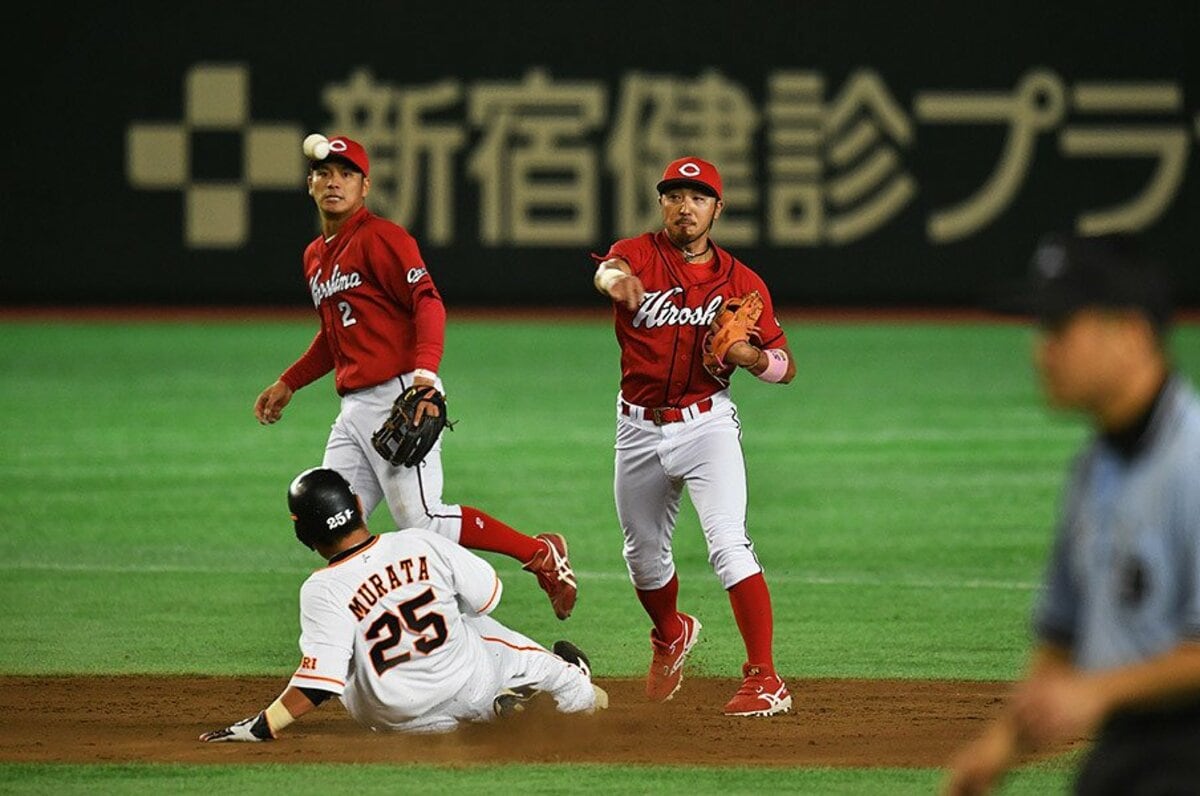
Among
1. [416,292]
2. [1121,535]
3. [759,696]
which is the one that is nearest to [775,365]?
[759,696]

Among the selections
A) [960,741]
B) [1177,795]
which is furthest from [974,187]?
[1177,795]

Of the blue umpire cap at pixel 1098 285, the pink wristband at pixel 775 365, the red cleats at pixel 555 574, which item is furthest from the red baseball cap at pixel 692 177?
the blue umpire cap at pixel 1098 285

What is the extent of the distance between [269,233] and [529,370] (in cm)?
508

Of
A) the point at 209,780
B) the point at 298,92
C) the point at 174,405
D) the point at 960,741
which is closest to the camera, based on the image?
the point at 209,780

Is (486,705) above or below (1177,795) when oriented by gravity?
below

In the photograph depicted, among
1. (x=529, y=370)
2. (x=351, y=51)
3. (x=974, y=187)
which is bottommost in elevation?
(x=529, y=370)

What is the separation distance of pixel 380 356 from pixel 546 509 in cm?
444

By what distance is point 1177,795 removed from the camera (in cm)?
347

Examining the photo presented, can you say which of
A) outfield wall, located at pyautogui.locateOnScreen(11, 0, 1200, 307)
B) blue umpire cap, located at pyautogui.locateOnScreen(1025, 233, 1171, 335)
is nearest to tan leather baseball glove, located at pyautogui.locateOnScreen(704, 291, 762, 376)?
blue umpire cap, located at pyautogui.locateOnScreen(1025, 233, 1171, 335)

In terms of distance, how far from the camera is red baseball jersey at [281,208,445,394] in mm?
8125

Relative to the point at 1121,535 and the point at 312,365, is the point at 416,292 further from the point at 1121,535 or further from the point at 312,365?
the point at 1121,535

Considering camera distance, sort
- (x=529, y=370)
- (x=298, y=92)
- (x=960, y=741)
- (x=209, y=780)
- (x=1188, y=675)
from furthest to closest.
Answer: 1. (x=298, y=92)
2. (x=529, y=370)
3. (x=960, y=741)
4. (x=209, y=780)
5. (x=1188, y=675)

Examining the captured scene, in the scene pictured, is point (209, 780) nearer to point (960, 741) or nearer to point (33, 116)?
point (960, 741)

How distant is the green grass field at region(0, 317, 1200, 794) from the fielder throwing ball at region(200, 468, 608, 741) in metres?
0.37
